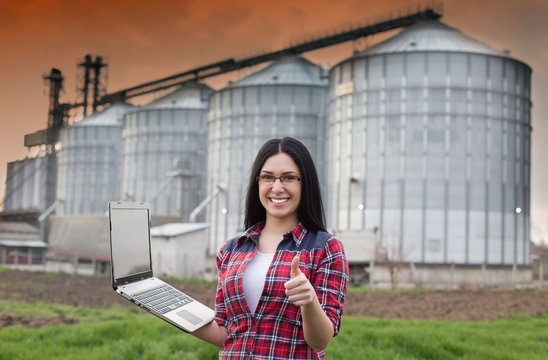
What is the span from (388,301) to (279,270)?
16.5 meters

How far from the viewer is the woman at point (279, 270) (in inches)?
124

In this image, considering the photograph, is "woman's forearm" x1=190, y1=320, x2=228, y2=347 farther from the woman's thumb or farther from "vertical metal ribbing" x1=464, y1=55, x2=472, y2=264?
"vertical metal ribbing" x1=464, y1=55, x2=472, y2=264

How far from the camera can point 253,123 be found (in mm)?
41469

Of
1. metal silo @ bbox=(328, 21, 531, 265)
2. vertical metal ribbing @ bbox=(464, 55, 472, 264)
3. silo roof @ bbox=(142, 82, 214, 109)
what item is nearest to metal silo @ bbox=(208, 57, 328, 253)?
metal silo @ bbox=(328, 21, 531, 265)

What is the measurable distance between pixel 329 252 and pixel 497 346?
774 cm

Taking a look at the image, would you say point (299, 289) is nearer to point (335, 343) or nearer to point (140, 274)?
point (140, 274)

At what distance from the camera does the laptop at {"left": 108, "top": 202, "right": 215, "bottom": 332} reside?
10.5 feet

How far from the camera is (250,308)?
329 cm

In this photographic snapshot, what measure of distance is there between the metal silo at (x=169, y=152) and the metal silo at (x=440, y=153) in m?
18.4

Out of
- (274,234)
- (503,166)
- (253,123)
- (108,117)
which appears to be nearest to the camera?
(274,234)

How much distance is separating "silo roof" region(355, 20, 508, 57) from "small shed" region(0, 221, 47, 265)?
3026 centimetres

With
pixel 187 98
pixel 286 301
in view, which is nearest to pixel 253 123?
pixel 187 98

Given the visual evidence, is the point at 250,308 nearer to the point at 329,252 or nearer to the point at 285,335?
the point at 285,335

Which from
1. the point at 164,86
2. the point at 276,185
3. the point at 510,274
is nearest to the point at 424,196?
the point at 510,274
